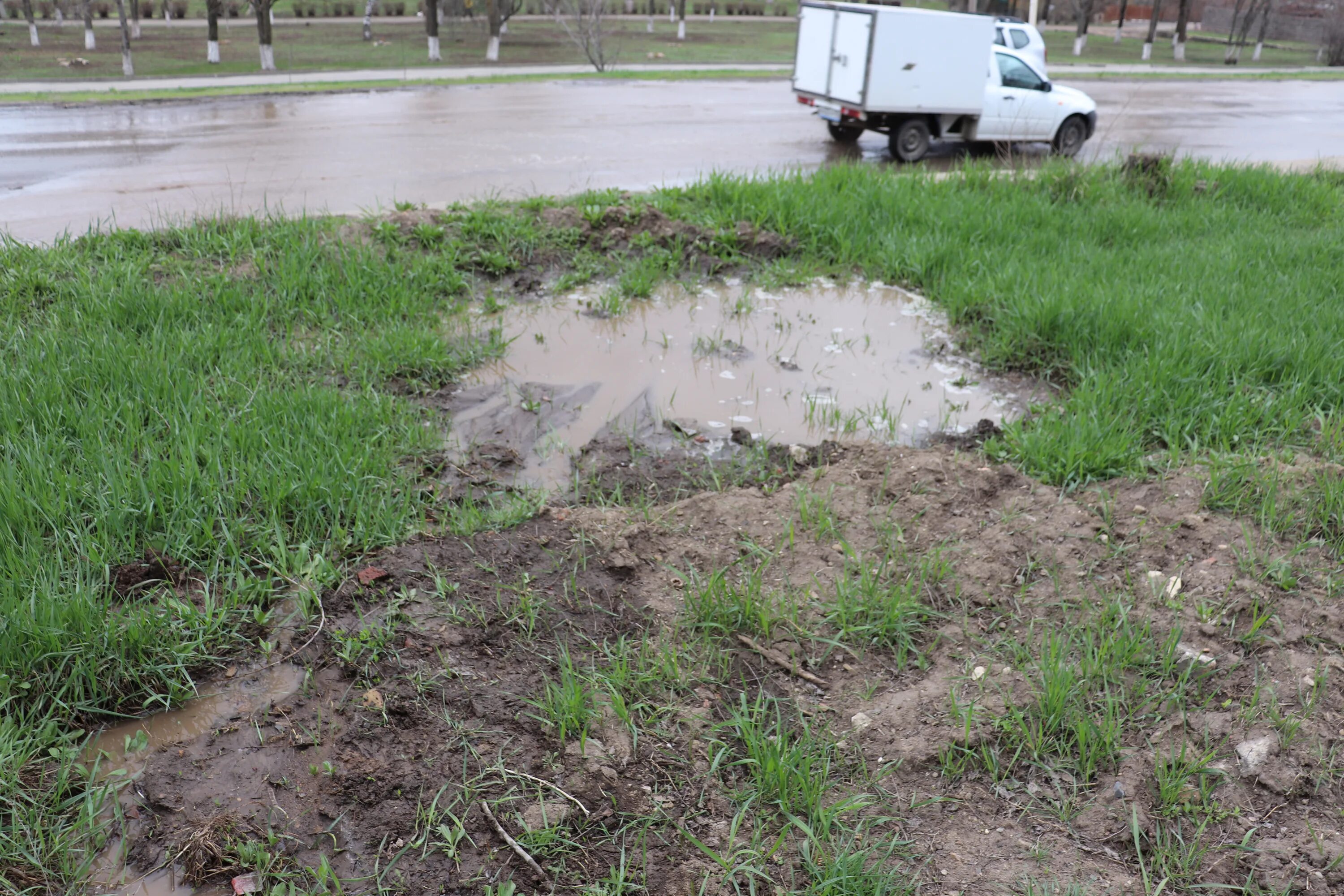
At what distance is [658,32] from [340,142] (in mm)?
34906

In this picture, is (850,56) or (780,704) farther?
(850,56)

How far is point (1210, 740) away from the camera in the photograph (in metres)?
3.08

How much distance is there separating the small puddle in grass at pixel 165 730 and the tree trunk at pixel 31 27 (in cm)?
3782

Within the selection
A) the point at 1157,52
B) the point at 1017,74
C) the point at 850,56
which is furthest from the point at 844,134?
the point at 1157,52

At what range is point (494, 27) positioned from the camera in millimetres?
32625

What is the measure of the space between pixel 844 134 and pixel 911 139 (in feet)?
4.57

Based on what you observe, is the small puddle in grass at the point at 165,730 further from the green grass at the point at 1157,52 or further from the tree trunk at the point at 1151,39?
the tree trunk at the point at 1151,39

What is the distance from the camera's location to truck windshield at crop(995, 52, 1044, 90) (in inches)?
553

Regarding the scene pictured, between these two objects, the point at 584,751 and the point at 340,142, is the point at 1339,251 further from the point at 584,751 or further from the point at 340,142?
the point at 340,142

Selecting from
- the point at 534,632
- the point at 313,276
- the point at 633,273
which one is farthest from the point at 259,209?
the point at 534,632

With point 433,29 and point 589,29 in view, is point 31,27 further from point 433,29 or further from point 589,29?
point 589,29

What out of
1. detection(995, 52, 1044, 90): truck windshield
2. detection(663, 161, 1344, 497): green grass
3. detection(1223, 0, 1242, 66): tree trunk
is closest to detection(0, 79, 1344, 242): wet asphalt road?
detection(995, 52, 1044, 90): truck windshield

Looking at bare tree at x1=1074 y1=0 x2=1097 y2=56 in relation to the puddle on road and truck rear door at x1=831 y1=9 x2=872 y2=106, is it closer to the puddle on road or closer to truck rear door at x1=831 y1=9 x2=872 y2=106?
truck rear door at x1=831 y1=9 x2=872 y2=106

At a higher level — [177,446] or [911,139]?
[911,139]
